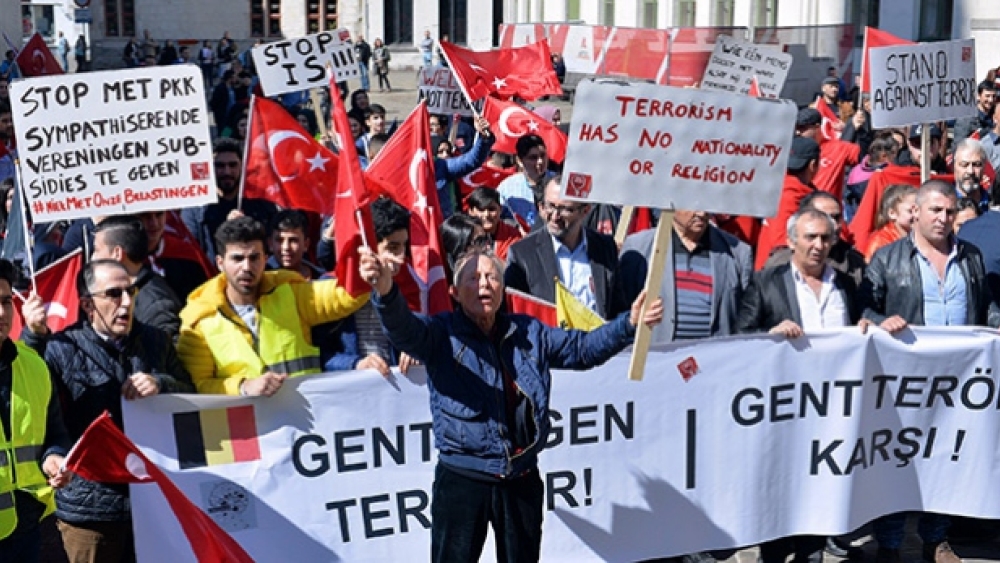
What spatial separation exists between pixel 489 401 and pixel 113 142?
2.37 m

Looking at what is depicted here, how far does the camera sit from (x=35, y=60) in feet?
47.3

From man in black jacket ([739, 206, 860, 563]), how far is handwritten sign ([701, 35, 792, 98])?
5.14m

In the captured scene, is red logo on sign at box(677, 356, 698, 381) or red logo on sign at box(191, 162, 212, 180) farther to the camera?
red logo on sign at box(191, 162, 212, 180)

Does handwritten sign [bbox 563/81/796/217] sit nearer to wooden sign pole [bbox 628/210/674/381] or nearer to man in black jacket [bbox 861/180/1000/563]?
wooden sign pole [bbox 628/210/674/381]

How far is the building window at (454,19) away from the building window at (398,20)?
44.1 inches

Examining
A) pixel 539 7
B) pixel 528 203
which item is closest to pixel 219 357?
pixel 528 203

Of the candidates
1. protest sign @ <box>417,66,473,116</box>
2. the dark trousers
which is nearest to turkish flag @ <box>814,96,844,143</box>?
protest sign @ <box>417,66,473,116</box>

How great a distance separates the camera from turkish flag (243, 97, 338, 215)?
320 inches

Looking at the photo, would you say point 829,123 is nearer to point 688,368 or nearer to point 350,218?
point 688,368

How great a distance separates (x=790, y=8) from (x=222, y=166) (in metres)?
28.4

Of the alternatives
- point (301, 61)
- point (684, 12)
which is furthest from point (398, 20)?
point (301, 61)

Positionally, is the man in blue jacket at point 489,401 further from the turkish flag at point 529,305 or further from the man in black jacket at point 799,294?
the man in black jacket at point 799,294

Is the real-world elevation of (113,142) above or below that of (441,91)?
above

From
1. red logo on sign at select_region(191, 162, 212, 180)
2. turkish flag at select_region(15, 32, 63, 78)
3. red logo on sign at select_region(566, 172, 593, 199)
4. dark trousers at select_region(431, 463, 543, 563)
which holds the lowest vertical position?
dark trousers at select_region(431, 463, 543, 563)
